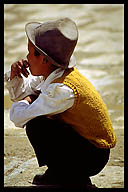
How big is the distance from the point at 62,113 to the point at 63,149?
23cm

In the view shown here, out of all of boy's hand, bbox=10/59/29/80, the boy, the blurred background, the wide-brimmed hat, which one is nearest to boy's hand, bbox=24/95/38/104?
the boy

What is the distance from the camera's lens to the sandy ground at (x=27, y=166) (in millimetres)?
3219

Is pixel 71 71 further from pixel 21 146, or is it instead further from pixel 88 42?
pixel 88 42

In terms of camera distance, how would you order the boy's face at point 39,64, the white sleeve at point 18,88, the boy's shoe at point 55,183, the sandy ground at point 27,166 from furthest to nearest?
the sandy ground at point 27,166, the white sleeve at point 18,88, the boy's shoe at point 55,183, the boy's face at point 39,64

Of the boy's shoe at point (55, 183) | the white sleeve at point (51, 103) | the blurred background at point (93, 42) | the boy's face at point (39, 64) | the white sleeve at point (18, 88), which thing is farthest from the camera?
the blurred background at point (93, 42)

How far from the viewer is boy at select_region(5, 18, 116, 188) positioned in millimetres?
2645

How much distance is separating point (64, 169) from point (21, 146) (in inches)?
48.5

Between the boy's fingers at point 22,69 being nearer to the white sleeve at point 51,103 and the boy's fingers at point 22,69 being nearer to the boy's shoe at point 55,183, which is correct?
the white sleeve at point 51,103

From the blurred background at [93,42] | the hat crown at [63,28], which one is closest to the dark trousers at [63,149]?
the hat crown at [63,28]

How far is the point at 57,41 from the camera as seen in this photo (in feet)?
8.66

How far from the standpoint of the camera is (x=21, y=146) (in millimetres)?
4008

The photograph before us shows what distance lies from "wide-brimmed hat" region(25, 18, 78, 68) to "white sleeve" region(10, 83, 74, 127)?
0.51 ft

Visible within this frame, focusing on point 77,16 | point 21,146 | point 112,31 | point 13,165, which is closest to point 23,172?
point 13,165

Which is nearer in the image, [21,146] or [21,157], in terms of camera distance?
[21,157]
